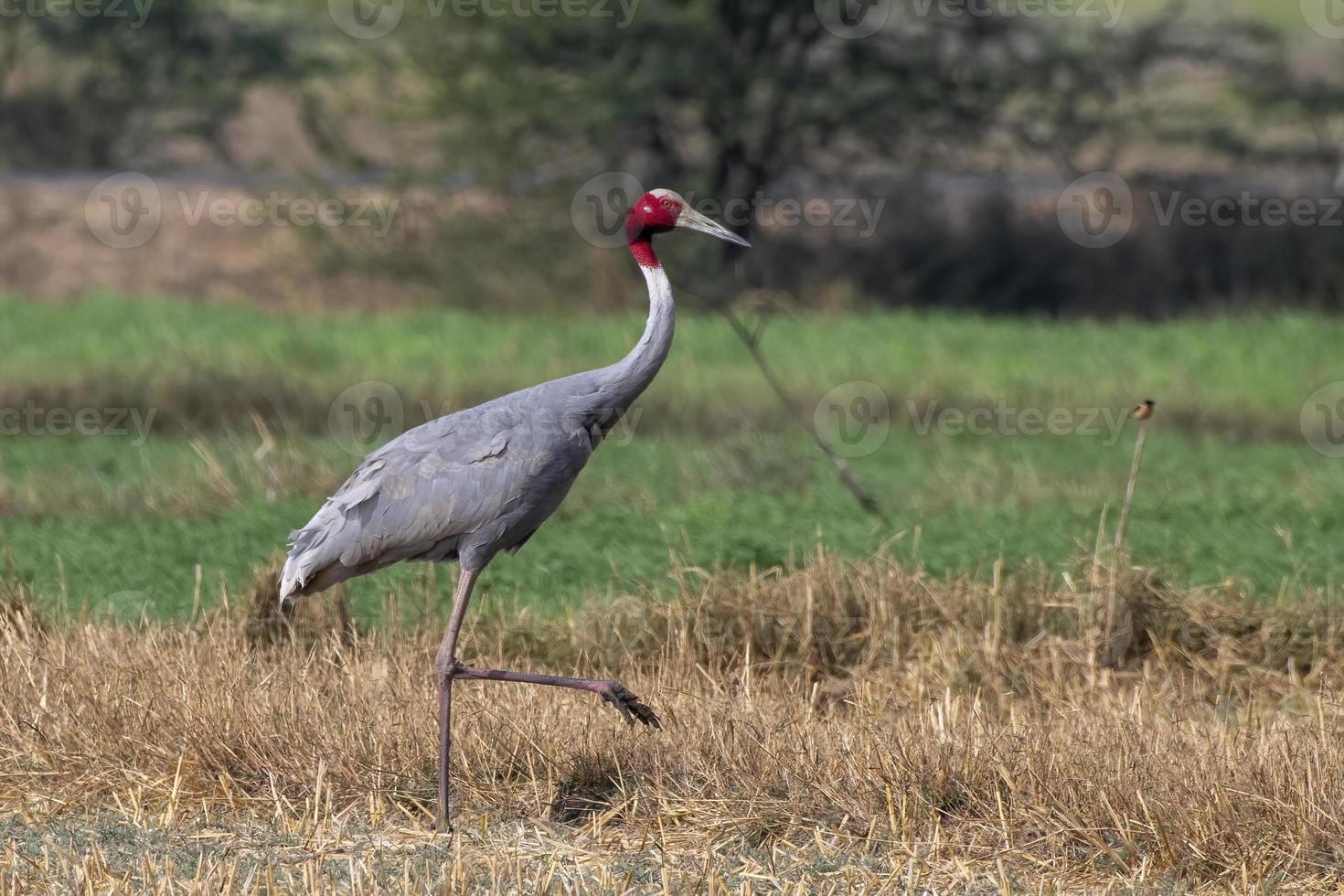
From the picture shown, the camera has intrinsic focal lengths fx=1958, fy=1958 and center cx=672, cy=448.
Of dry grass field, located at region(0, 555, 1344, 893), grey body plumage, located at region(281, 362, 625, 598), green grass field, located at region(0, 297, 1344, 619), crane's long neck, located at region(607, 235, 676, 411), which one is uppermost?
crane's long neck, located at region(607, 235, 676, 411)

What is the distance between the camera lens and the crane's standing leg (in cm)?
545

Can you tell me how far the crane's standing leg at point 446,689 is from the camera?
5.45 m

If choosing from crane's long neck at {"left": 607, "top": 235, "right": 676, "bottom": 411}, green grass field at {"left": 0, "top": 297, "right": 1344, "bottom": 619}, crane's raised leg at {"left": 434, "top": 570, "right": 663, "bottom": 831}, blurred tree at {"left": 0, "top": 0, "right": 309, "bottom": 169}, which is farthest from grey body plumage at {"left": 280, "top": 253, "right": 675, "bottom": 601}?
blurred tree at {"left": 0, "top": 0, "right": 309, "bottom": 169}

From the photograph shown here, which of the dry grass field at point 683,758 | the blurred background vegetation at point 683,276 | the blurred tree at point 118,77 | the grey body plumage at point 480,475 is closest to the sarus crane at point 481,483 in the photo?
the grey body plumage at point 480,475

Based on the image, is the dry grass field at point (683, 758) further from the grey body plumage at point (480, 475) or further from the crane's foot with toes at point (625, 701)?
the grey body plumage at point (480, 475)

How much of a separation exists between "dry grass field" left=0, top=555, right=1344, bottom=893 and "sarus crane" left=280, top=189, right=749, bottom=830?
10.0 inches

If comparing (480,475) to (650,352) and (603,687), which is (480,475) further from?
(603,687)

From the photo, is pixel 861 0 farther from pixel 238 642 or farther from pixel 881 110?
pixel 238 642

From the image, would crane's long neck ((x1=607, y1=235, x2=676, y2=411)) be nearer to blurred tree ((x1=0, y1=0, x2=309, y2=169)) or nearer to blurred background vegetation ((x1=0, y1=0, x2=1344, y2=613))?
blurred background vegetation ((x1=0, y1=0, x2=1344, y2=613))

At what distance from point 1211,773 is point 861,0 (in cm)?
1398

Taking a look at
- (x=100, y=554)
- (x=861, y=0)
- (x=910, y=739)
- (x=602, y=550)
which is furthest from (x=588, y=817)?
(x=861, y=0)

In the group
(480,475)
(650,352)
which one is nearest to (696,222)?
(650,352)

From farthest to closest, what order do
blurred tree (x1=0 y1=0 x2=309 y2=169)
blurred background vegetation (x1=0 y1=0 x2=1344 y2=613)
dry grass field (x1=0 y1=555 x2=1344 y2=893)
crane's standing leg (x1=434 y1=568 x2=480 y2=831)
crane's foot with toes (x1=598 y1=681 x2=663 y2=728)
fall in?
1. blurred tree (x1=0 y1=0 x2=309 y2=169)
2. blurred background vegetation (x1=0 y1=0 x2=1344 y2=613)
3. crane's foot with toes (x1=598 y1=681 x2=663 y2=728)
4. crane's standing leg (x1=434 y1=568 x2=480 y2=831)
5. dry grass field (x1=0 y1=555 x2=1344 y2=893)

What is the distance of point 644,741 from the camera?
584 centimetres
